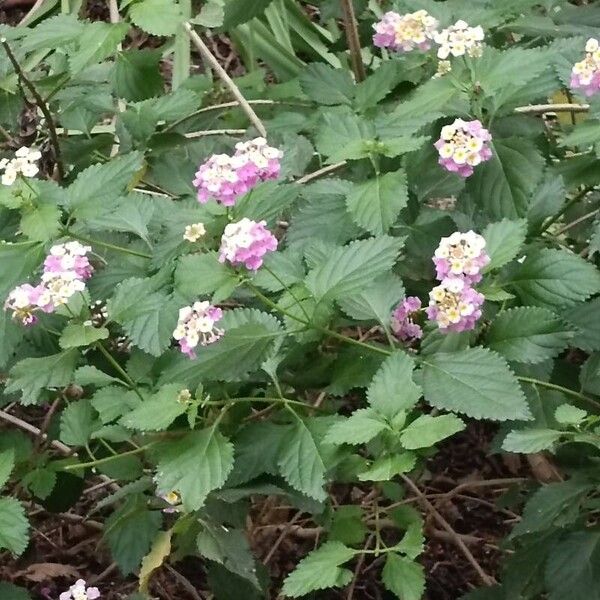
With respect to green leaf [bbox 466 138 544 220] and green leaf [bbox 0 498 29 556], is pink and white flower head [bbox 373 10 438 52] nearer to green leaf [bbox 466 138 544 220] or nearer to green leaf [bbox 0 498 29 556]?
green leaf [bbox 466 138 544 220]

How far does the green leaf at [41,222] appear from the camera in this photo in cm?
94

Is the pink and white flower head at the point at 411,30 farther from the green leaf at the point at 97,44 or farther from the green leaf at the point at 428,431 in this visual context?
the green leaf at the point at 428,431

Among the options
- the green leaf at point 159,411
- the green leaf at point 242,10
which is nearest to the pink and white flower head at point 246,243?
the green leaf at point 159,411

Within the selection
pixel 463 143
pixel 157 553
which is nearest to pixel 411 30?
pixel 463 143

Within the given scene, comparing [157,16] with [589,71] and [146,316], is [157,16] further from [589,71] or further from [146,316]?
[589,71]

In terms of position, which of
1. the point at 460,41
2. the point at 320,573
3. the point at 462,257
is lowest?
the point at 320,573

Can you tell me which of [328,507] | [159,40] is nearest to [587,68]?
[328,507]

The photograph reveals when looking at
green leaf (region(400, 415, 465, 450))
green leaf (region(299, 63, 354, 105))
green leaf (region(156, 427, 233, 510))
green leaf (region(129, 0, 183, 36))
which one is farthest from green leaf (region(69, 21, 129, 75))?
green leaf (region(400, 415, 465, 450))

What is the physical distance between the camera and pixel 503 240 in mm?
909

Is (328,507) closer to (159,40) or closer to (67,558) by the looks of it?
(67,558)

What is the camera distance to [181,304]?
95cm

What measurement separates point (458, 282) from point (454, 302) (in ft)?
0.07

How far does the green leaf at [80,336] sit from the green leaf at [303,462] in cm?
22

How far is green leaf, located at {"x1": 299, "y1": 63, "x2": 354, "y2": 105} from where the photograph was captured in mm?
1273
